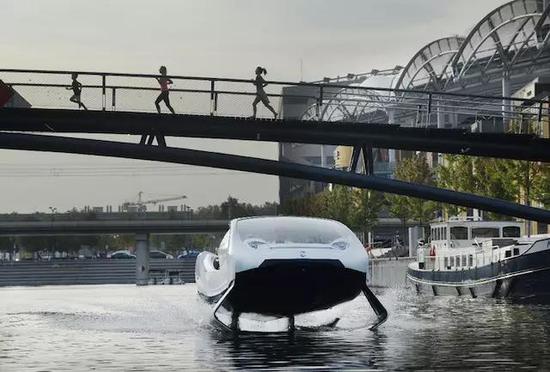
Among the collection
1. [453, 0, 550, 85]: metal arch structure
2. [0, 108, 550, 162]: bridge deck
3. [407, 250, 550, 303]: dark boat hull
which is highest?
[453, 0, 550, 85]: metal arch structure

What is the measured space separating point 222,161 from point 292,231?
47.0 feet

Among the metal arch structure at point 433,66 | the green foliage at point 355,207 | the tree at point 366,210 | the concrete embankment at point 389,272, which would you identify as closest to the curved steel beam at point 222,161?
the concrete embankment at point 389,272

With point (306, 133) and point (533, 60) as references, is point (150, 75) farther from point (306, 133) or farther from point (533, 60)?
point (533, 60)

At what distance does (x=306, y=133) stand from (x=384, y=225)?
109455mm

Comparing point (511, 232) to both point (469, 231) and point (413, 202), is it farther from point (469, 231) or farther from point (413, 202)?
point (413, 202)

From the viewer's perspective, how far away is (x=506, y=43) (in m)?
107

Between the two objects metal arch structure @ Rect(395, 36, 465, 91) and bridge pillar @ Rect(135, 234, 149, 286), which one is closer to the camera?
metal arch structure @ Rect(395, 36, 465, 91)

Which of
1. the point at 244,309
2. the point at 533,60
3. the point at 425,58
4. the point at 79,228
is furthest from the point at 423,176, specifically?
the point at 244,309

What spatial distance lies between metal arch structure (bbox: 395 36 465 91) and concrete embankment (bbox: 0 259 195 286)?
37675 mm

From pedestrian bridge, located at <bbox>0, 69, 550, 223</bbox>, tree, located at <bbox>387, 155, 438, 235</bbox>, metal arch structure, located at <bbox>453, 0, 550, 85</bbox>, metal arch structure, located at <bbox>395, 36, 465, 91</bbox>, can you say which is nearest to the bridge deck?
pedestrian bridge, located at <bbox>0, 69, 550, 223</bbox>

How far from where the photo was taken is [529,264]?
47719mm

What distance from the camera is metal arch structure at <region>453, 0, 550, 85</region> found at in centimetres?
10031

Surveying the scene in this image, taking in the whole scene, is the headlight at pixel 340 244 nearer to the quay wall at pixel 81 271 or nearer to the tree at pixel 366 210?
the tree at pixel 366 210

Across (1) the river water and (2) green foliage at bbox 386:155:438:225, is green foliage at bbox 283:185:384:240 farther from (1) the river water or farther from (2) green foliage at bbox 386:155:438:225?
(1) the river water
